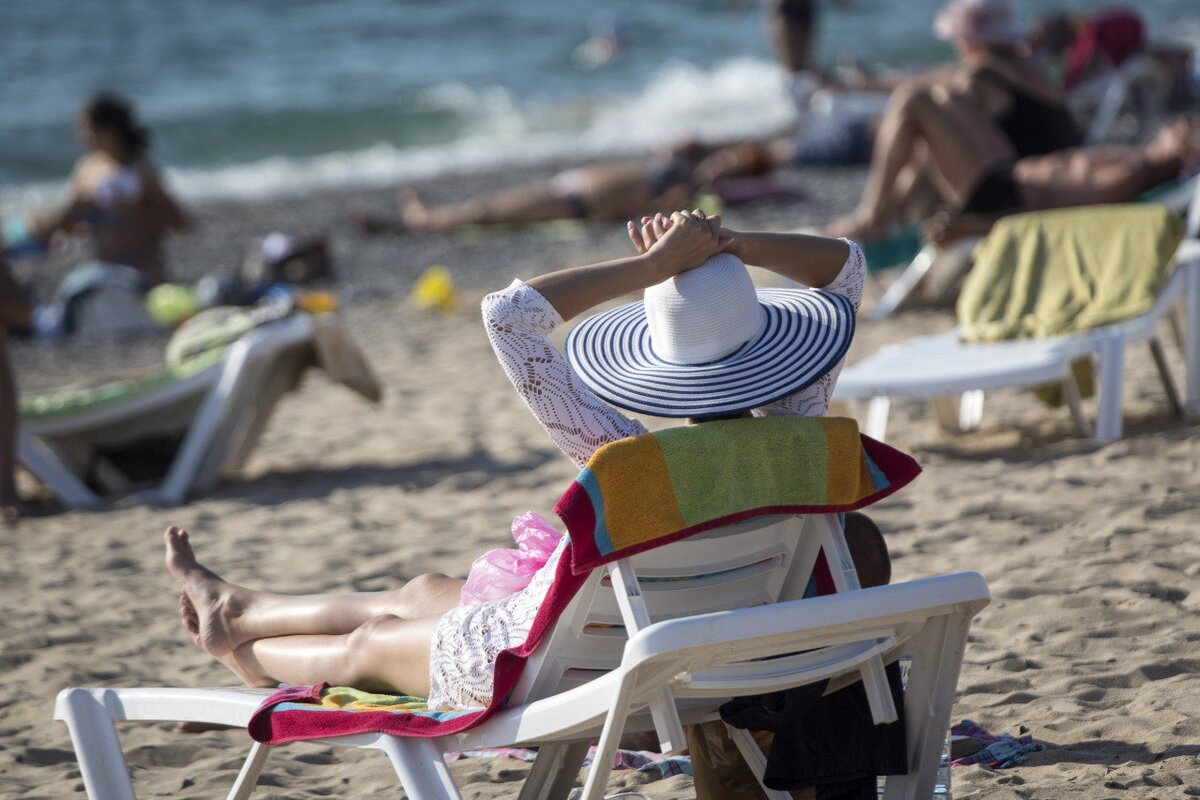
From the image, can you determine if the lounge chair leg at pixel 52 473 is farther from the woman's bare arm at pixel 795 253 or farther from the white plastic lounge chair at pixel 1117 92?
the white plastic lounge chair at pixel 1117 92

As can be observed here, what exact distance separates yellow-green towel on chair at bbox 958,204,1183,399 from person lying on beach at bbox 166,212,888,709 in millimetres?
2479

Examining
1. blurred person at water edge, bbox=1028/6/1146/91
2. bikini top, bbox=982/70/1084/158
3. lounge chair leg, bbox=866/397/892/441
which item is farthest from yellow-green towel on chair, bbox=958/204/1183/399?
blurred person at water edge, bbox=1028/6/1146/91

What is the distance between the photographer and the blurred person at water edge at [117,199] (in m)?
8.19

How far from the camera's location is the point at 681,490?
2.07 metres

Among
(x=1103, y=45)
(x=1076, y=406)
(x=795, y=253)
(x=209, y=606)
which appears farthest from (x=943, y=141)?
(x=1103, y=45)

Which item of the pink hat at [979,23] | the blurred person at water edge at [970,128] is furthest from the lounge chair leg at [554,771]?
the pink hat at [979,23]

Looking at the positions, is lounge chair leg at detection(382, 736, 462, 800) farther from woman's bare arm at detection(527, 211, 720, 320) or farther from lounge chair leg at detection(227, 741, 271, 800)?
woman's bare arm at detection(527, 211, 720, 320)

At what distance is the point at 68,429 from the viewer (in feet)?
17.7

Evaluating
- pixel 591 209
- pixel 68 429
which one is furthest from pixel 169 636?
pixel 591 209

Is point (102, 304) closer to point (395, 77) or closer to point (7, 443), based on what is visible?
point (7, 443)

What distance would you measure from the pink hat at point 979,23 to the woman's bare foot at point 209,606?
4.61m

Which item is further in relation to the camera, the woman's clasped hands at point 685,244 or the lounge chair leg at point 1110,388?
the lounge chair leg at point 1110,388

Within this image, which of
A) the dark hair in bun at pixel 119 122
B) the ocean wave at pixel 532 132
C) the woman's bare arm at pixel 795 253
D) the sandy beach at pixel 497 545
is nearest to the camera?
the woman's bare arm at pixel 795 253

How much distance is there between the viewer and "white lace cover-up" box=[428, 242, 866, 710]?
2227 millimetres
